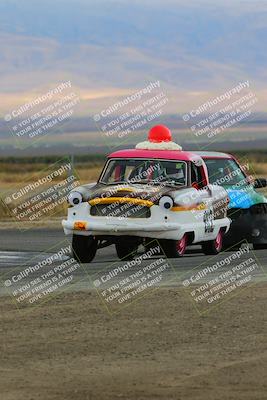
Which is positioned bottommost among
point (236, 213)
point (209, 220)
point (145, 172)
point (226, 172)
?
point (236, 213)

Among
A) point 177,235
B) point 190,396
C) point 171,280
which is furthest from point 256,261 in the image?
point 190,396

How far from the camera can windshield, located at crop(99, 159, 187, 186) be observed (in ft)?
64.5

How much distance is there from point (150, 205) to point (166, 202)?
0.80 feet

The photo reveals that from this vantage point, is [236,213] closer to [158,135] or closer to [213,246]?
[213,246]

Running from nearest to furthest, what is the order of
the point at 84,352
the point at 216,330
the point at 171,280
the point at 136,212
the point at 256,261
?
1. the point at 84,352
2. the point at 216,330
3. the point at 171,280
4. the point at 136,212
5. the point at 256,261

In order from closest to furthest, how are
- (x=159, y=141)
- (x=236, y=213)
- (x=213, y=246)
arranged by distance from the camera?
(x=213, y=246)
(x=159, y=141)
(x=236, y=213)

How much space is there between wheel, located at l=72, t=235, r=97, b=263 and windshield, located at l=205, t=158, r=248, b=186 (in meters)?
3.34

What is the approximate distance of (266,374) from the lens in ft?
34.4

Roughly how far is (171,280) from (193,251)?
5219 millimetres

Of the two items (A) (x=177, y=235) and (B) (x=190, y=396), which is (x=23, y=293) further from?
(B) (x=190, y=396)

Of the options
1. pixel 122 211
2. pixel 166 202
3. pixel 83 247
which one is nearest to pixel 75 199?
pixel 122 211

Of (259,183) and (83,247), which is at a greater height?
(83,247)

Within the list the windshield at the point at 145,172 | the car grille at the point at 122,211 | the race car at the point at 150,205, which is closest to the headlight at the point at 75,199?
the race car at the point at 150,205

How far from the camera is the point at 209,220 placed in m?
19.9
